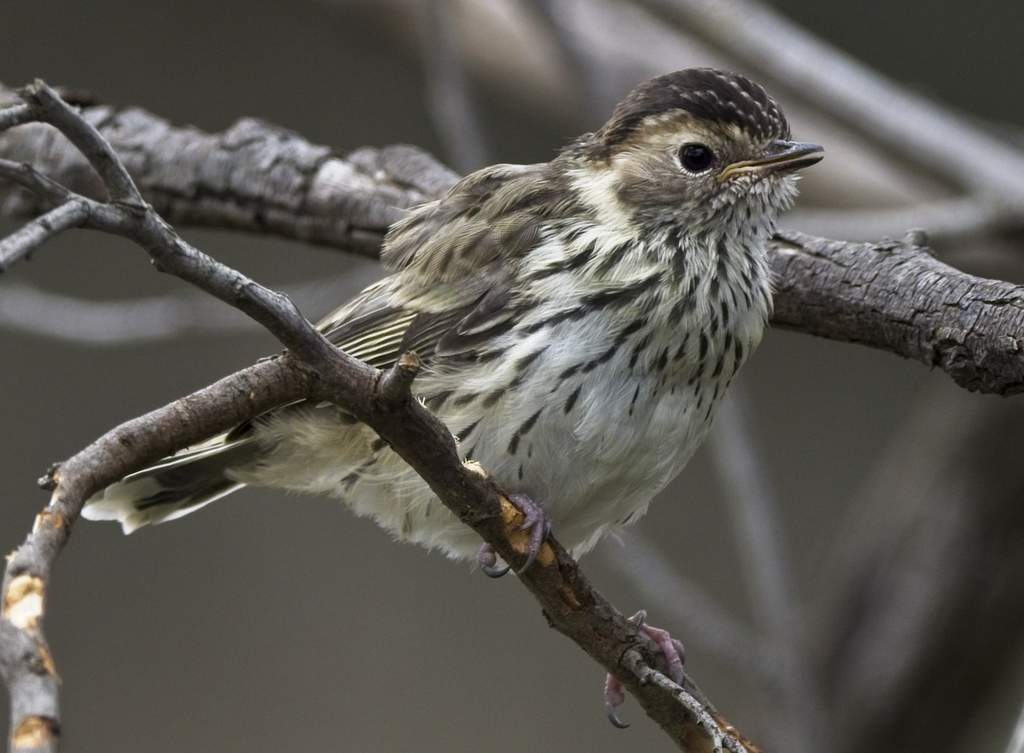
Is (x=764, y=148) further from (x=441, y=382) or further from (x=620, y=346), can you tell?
(x=441, y=382)

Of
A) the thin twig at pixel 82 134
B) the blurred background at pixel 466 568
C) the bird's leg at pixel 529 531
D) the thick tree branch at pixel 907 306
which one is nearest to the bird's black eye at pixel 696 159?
the thick tree branch at pixel 907 306

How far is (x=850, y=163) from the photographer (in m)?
5.69

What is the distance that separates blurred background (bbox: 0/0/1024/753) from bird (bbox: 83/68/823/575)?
1139 mm

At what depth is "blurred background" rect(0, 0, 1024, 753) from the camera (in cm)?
486

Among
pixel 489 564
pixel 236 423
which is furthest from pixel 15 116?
pixel 489 564

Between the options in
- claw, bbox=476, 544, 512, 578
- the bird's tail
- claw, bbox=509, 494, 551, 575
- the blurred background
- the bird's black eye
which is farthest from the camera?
the blurred background

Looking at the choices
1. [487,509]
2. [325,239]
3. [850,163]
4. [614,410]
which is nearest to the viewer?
[487,509]

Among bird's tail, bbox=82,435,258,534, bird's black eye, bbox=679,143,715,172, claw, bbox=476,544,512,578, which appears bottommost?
claw, bbox=476,544,512,578

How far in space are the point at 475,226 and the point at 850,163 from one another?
271cm

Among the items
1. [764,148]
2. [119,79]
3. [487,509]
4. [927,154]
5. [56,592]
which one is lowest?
[487,509]

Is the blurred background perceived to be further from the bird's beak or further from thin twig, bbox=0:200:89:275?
thin twig, bbox=0:200:89:275

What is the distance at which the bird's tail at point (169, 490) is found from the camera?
3543mm

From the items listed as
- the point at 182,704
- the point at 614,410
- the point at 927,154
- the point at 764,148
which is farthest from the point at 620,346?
the point at 182,704

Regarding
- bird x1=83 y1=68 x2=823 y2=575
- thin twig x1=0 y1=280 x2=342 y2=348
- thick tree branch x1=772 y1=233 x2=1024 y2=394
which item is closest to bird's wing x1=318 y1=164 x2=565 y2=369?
bird x1=83 y1=68 x2=823 y2=575
